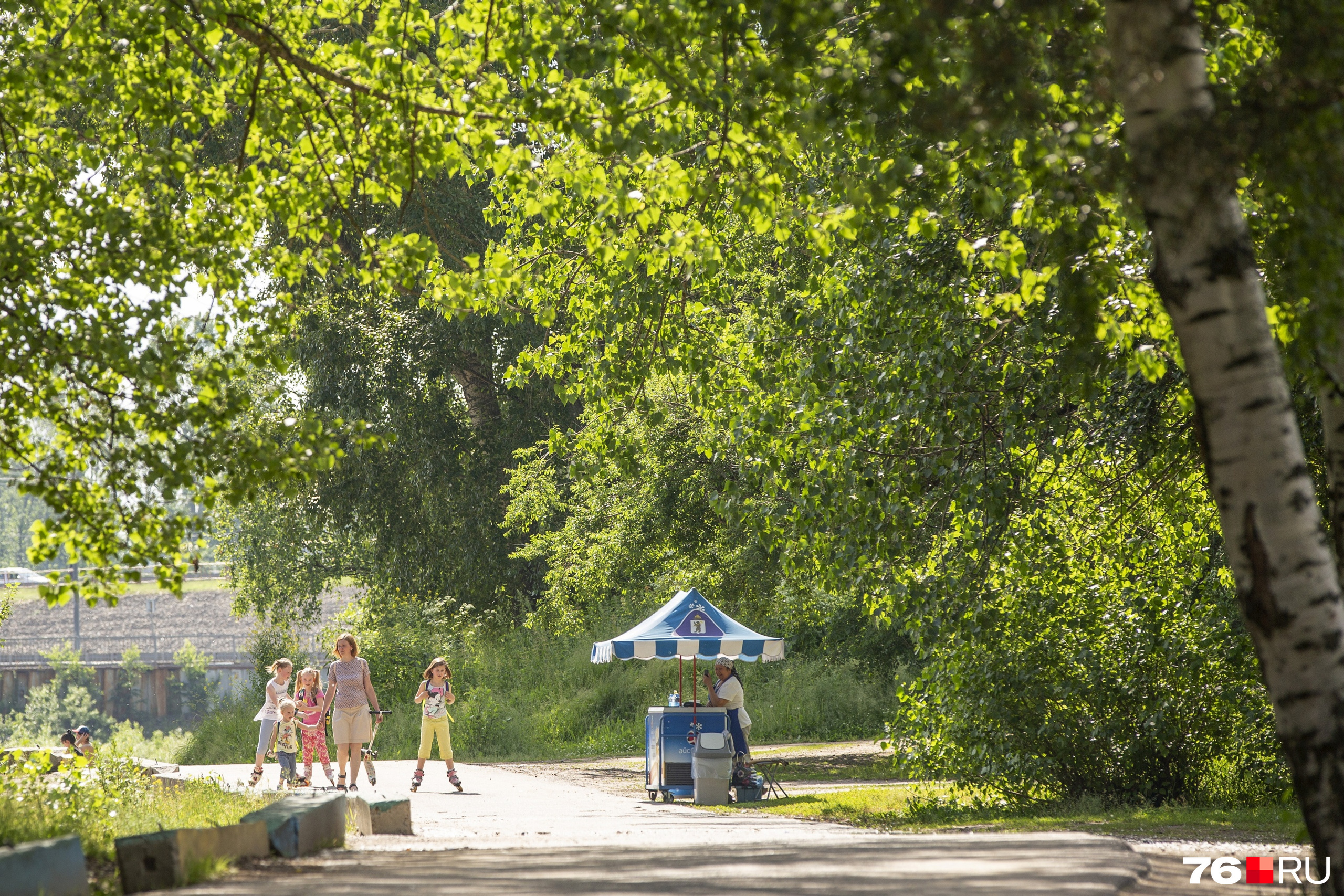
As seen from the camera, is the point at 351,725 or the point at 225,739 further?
the point at 225,739

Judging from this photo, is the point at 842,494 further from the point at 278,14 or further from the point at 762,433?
the point at 278,14

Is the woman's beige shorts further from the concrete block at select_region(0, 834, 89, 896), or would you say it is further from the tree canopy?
the concrete block at select_region(0, 834, 89, 896)

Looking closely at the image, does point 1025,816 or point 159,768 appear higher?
point 159,768

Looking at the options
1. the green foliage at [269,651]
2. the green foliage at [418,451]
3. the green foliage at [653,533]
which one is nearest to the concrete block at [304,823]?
the green foliage at [653,533]

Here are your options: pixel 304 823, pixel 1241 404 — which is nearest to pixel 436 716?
pixel 304 823

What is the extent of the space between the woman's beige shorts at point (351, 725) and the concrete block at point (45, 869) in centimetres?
893

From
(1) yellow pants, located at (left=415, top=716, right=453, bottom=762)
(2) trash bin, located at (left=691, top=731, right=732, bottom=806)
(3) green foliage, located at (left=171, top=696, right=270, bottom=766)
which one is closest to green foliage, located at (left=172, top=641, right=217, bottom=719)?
(3) green foliage, located at (left=171, top=696, right=270, bottom=766)

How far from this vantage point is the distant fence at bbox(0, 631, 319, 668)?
7800cm

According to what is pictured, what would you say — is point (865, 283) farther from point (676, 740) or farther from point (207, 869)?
point (207, 869)

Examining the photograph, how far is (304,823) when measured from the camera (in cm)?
791

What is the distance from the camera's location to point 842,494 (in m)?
11.0

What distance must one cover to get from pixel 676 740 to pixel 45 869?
10.4 metres

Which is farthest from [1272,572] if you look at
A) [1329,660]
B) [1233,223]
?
[1233,223]

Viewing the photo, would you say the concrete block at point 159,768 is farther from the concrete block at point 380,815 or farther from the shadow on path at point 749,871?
the shadow on path at point 749,871
